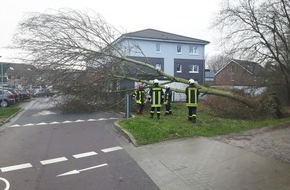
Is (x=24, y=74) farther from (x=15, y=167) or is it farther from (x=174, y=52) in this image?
(x=174, y=52)

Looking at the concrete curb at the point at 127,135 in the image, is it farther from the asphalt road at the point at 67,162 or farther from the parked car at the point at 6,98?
the parked car at the point at 6,98

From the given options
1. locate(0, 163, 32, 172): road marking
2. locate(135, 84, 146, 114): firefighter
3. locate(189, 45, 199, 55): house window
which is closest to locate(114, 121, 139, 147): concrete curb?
locate(0, 163, 32, 172): road marking

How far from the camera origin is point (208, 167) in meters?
7.21

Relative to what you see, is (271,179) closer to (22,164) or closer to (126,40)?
(22,164)

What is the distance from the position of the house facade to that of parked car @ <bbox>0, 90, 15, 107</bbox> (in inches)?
835

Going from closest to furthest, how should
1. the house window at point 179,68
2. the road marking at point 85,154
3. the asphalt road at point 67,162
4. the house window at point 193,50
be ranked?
1. the asphalt road at point 67,162
2. the road marking at point 85,154
3. the house window at point 179,68
4. the house window at point 193,50

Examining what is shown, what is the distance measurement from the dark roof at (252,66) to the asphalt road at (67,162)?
54.3ft

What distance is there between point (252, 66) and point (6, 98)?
18713 millimetres

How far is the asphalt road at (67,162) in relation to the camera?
6367 millimetres

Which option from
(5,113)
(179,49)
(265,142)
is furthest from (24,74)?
(179,49)

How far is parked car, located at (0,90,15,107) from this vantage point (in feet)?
85.4

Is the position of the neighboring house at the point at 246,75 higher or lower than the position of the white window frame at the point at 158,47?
lower

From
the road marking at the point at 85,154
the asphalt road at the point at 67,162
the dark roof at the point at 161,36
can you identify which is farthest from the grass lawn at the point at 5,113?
the dark roof at the point at 161,36

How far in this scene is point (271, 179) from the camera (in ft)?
20.4
